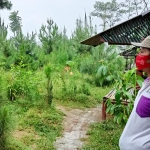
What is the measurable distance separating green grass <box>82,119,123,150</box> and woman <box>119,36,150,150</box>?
2558 millimetres

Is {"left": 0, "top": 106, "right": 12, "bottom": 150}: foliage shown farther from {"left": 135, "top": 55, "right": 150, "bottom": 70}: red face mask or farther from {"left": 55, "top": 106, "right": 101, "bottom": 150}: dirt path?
{"left": 135, "top": 55, "right": 150, "bottom": 70}: red face mask

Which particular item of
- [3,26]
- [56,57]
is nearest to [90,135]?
[56,57]

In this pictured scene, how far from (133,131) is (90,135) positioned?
325 cm

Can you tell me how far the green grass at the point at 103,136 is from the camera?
4.10 metres

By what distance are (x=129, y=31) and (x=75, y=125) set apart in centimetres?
331

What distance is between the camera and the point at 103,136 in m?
4.56

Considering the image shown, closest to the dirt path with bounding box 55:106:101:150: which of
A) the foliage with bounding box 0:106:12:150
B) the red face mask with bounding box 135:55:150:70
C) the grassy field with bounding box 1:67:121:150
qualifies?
the grassy field with bounding box 1:67:121:150

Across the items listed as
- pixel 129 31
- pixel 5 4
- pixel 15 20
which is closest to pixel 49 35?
pixel 5 4

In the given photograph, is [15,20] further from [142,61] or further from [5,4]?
[142,61]

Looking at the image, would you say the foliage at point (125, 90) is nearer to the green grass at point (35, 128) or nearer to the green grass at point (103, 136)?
the green grass at point (103, 136)

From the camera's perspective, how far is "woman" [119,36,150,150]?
1.50 meters

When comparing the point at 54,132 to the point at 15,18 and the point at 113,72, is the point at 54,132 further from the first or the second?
the point at 15,18

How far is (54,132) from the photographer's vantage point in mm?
4688

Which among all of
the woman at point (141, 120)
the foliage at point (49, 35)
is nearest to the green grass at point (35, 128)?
the woman at point (141, 120)
